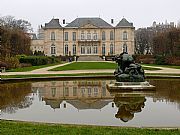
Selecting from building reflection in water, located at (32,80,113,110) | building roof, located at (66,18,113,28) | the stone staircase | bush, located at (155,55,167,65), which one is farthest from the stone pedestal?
building roof, located at (66,18,113,28)

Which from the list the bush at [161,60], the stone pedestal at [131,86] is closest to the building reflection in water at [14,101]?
the stone pedestal at [131,86]

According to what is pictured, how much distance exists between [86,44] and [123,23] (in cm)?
976

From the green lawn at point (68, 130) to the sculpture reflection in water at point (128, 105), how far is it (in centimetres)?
162

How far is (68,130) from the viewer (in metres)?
6.92

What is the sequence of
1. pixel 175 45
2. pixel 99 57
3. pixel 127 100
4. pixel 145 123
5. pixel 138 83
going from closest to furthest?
pixel 145 123 < pixel 127 100 < pixel 138 83 < pixel 175 45 < pixel 99 57

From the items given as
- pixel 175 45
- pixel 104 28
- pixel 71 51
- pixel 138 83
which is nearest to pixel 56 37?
pixel 71 51

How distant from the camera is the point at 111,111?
31.8 ft

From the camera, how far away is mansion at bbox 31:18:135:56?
73.3 m

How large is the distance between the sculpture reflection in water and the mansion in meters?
61.2

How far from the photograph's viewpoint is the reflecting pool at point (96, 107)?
8.53 metres

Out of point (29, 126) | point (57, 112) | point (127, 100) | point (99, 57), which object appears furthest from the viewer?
point (99, 57)

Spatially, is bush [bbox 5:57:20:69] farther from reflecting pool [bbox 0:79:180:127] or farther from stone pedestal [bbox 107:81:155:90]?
stone pedestal [bbox 107:81:155:90]

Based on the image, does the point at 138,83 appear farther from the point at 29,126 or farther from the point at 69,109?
the point at 29,126

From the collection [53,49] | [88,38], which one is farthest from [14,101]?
[53,49]
